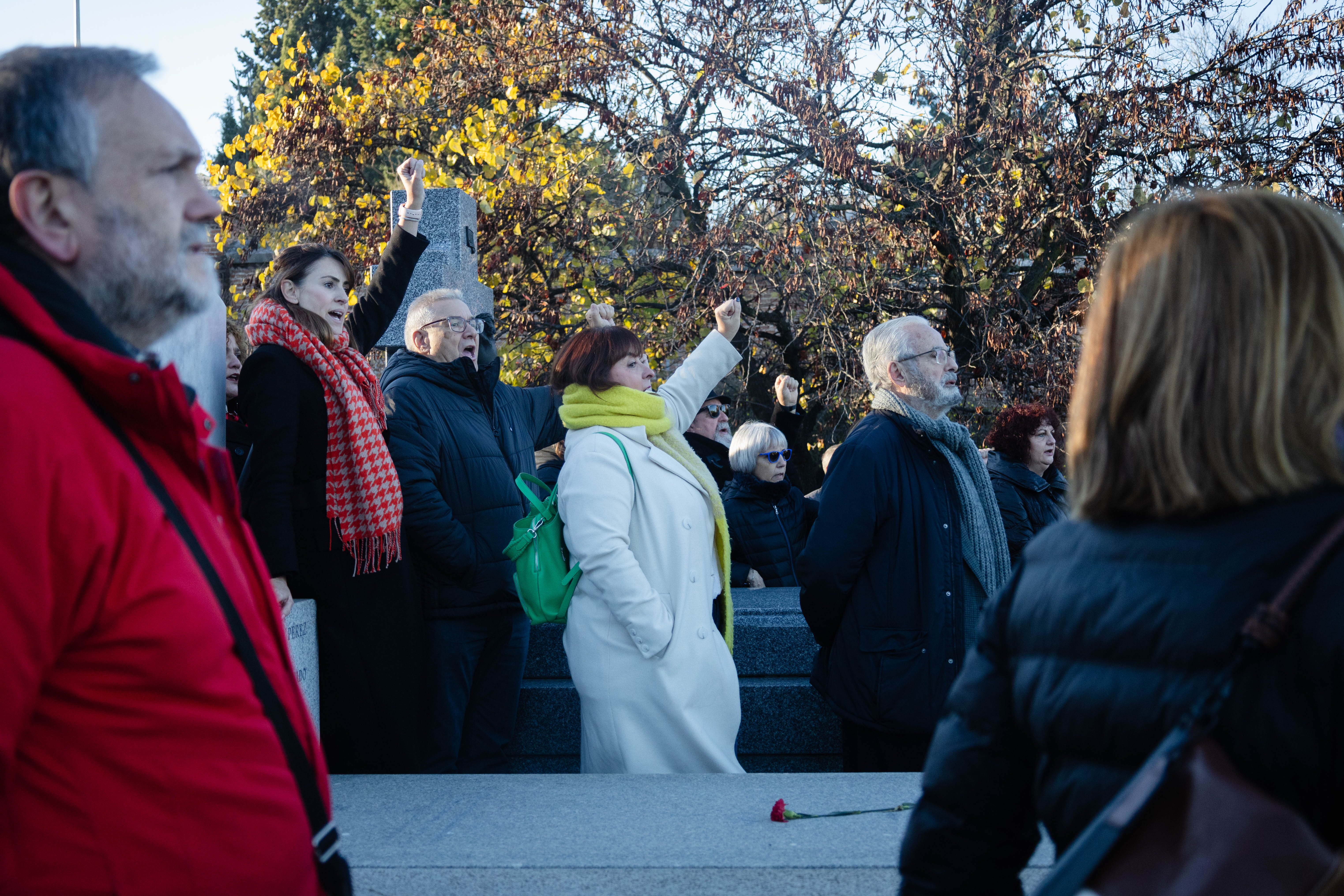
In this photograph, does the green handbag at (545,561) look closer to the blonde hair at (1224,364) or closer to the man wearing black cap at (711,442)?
the blonde hair at (1224,364)

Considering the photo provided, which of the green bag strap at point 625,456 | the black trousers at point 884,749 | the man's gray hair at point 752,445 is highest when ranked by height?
the green bag strap at point 625,456

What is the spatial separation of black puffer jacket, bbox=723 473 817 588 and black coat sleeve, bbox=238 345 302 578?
9.50 feet

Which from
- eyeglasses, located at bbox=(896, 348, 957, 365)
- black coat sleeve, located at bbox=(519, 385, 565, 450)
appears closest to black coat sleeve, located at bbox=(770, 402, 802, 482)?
black coat sleeve, located at bbox=(519, 385, 565, 450)

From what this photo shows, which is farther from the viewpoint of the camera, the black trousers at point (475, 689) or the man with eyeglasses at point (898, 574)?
the black trousers at point (475, 689)

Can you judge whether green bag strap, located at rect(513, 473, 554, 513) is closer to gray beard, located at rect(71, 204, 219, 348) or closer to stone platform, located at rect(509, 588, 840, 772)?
stone platform, located at rect(509, 588, 840, 772)

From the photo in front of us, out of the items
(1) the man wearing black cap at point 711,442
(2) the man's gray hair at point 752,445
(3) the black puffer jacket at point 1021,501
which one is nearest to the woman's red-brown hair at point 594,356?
(2) the man's gray hair at point 752,445

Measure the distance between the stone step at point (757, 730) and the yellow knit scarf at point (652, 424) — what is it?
97cm

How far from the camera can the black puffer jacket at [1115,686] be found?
3.87ft

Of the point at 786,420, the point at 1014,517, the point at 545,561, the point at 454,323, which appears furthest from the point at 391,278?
the point at 786,420

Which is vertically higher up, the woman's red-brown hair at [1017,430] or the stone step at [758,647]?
the woman's red-brown hair at [1017,430]

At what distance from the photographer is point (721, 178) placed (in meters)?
11.0

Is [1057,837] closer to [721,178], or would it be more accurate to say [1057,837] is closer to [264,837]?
[264,837]

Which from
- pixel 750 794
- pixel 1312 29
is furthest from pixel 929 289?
pixel 750 794

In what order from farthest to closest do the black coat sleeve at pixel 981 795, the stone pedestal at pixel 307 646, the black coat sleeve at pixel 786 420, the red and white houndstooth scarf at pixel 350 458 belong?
the black coat sleeve at pixel 786 420
the red and white houndstooth scarf at pixel 350 458
the stone pedestal at pixel 307 646
the black coat sleeve at pixel 981 795
